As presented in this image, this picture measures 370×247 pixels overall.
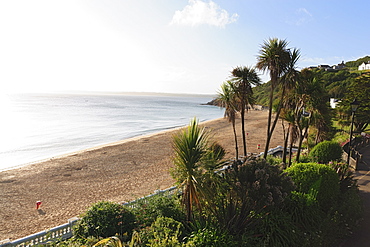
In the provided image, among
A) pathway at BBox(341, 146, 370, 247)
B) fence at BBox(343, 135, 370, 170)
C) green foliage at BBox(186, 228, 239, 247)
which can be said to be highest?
green foliage at BBox(186, 228, 239, 247)

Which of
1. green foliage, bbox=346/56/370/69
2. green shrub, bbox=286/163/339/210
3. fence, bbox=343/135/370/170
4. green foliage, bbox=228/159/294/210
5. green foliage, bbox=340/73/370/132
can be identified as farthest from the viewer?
green foliage, bbox=346/56/370/69

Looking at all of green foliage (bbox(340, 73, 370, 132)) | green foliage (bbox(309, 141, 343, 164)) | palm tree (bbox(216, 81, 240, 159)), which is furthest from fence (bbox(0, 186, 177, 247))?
green foliage (bbox(340, 73, 370, 132))

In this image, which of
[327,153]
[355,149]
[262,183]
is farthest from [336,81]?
[262,183]

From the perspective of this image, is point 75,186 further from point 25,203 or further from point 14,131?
point 14,131

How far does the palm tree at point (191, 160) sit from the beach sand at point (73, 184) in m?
6.52

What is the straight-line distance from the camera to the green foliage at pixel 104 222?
203 inches

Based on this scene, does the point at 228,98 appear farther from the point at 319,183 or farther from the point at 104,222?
the point at 104,222

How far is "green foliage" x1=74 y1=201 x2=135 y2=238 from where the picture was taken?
5168 mm

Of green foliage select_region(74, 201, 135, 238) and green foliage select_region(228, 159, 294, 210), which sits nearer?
green foliage select_region(74, 201, 135, 238)

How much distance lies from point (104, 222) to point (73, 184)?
12372 mm

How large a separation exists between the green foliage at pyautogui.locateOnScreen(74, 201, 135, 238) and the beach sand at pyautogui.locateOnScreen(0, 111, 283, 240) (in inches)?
230

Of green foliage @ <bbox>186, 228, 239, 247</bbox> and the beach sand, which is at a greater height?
green foliage @ <bbox>186, 228, 239, 247</bbox>

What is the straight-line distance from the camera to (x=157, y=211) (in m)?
5.98

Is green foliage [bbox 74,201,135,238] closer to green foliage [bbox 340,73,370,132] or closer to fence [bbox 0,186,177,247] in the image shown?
fence [bbox 0,186,177,247]
